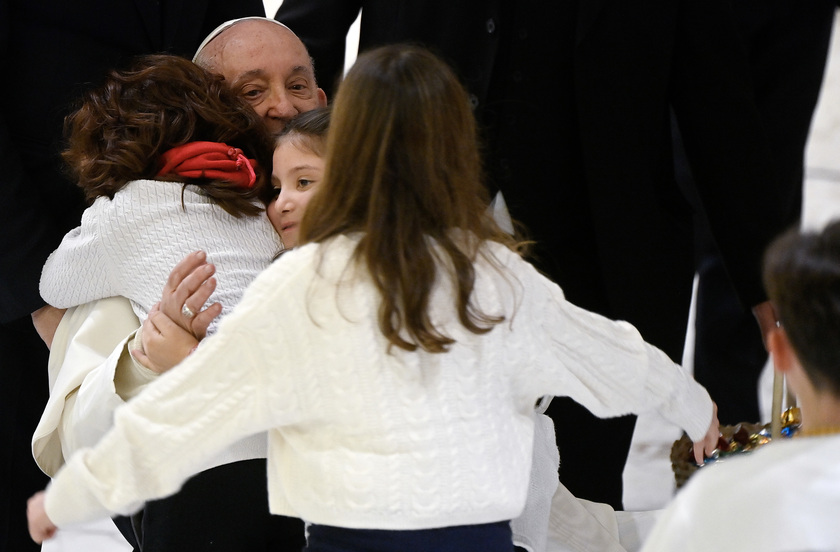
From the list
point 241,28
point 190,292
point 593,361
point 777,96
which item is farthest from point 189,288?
point 777,96

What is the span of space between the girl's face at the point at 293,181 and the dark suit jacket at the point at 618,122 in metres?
0.45

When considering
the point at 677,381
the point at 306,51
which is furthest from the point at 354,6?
the point at 677,381

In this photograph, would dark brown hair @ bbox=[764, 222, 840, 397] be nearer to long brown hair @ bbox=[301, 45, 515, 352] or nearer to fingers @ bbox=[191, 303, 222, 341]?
long brown hair @ bbox=[301, 45, 515, 352]

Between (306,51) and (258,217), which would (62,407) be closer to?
(258,217)

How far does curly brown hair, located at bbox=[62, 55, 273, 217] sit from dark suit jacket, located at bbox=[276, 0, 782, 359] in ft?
1.46

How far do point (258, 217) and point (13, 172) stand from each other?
1.86 feet

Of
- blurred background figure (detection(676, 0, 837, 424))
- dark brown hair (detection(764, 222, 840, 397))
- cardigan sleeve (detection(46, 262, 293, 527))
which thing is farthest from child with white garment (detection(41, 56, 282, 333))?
blurred background figure (detection(676, 0, 837, 424))

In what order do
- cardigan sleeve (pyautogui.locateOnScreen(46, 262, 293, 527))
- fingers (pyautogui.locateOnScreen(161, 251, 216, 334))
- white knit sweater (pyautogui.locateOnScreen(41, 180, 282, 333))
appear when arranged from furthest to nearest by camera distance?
white knit sweater (pyautogui.locateOnScreen(41, 180, 282, 333)) < fingers (pyautogui.locateOnScreen(161, 251, 216, 334)) < cardigan sleeve (pyautogui.locateOnScreen(46, 262, 293, 527))

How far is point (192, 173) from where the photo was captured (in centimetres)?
212

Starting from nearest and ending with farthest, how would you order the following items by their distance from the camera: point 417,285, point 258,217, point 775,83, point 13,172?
1. point 417,285
2. point 258,217
3. point 13,172
4. point 775,83

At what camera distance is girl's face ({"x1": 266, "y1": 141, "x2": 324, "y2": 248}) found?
2.09 meters

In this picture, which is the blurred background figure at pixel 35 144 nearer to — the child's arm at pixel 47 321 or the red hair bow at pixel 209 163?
the child's arm at pixel 47 321

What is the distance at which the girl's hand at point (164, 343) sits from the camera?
183 cm

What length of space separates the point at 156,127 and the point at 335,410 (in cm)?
85
